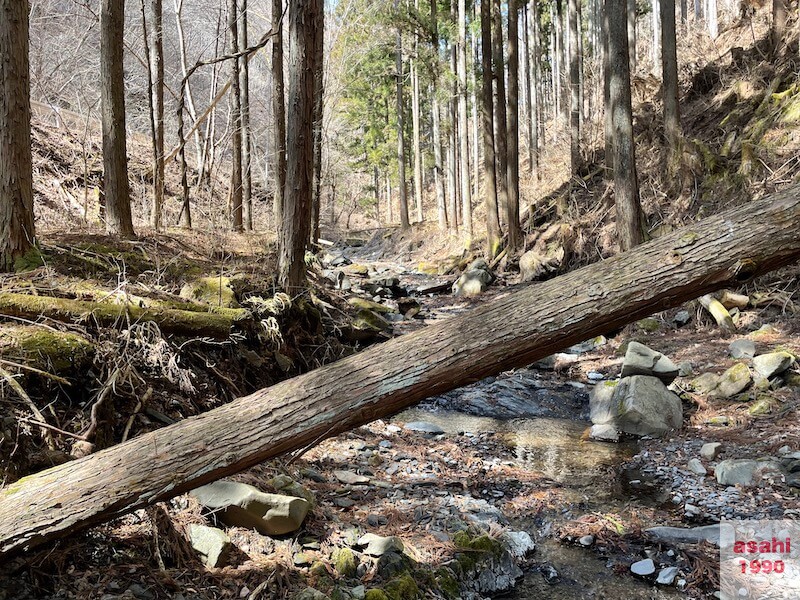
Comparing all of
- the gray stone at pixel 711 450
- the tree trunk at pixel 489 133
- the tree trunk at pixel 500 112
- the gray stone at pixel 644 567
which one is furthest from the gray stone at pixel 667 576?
the tree trunk at pixel 489 133

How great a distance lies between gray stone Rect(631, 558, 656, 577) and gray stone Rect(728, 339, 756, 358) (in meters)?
4.32

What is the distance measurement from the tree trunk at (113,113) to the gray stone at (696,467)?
685 cm

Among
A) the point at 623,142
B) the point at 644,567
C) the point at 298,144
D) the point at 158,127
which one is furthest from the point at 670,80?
the point at 644,567

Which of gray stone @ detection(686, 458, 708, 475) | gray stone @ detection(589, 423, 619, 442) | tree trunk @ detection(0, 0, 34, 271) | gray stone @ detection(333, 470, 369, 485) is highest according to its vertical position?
tree trunk @ detection(0, 0, 34, 271)

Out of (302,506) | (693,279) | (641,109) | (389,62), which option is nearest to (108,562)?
(302,506)

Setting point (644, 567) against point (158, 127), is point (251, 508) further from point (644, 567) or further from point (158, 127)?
point (158, 127)

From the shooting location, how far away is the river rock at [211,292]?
229 inches

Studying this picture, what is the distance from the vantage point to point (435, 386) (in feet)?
9.55

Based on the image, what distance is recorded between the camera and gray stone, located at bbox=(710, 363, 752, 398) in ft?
22.5

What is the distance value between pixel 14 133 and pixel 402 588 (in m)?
4.63

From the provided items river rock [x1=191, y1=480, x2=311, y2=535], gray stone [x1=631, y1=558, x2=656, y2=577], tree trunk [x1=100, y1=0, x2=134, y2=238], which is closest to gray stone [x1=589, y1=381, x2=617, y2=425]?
gray stone [x1=631, y1=558, x2=656, y2=577]

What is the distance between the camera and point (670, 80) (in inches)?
474

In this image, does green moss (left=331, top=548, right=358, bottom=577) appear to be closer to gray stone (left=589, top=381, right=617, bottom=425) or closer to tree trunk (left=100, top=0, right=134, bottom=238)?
gray stone (left=589, top=381, right=617, bottom=425)

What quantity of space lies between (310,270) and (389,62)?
20524mm
